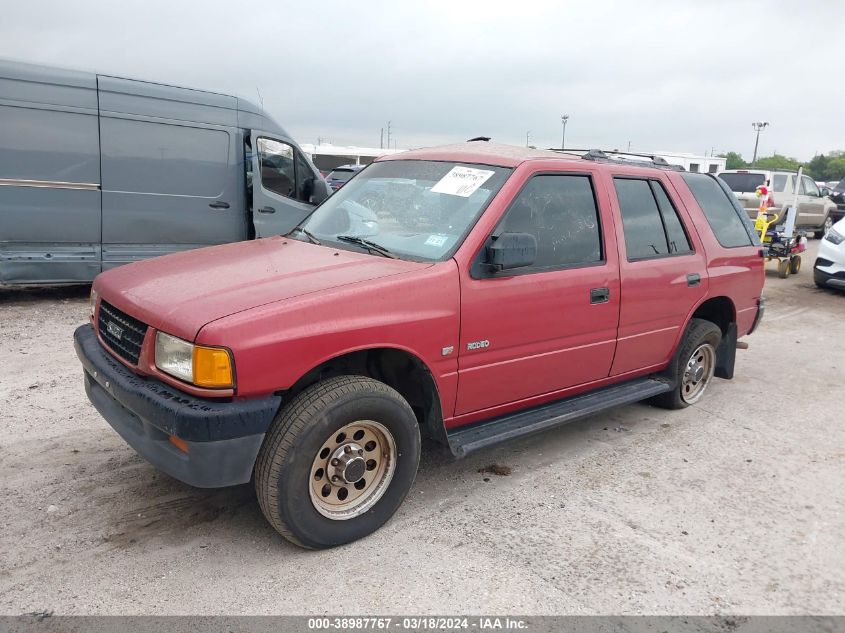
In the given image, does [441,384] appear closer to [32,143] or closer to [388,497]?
[388,497]

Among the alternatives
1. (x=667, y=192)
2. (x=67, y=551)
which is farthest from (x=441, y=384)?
(x=667, y=192)

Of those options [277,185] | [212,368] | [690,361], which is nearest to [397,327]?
[212,368]

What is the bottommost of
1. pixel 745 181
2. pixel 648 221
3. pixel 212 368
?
pixel 212 368

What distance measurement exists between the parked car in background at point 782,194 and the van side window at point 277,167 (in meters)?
11.1

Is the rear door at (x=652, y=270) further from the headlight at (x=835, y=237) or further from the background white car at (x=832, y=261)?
the headlight at (x=835, y=237)

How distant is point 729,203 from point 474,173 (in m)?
2.78

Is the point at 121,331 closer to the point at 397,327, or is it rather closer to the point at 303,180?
the point at 397,327

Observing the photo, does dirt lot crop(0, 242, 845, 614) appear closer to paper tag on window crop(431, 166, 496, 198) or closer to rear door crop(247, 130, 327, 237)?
paper tag on window crop(431, 166, 496, 198)

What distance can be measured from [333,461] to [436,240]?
1.26 metres

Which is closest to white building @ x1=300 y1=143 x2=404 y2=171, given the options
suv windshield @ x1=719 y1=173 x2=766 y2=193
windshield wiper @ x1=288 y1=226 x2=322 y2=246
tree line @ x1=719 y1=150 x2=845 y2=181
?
suv windshield @ x1=719 y1=173 x2=766 y2=193

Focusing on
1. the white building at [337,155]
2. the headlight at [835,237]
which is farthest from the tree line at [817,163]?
the headlight at [835,237]

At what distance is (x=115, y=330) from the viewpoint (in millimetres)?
3160

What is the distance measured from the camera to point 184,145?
26.7 ft

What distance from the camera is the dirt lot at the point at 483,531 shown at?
2.74m
